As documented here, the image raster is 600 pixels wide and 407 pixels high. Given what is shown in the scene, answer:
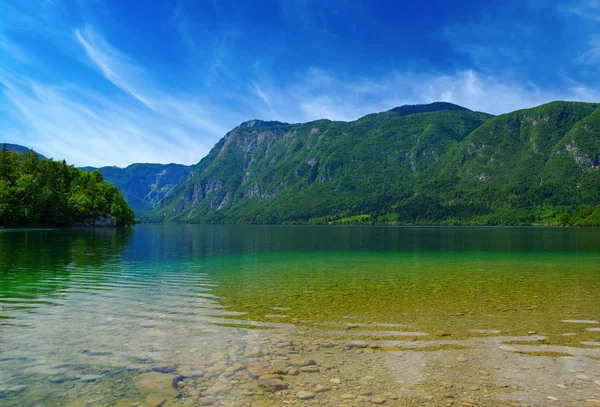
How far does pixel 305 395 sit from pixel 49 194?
147 meters

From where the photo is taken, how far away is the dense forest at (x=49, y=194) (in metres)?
119

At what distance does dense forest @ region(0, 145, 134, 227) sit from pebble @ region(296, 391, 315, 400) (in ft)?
444

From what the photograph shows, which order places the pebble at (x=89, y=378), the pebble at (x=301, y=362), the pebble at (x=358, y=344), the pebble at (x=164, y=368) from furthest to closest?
1. the pebble at (x=358, y=344)
2. the pebble at (x=301, y=362)
3. the pebble at (x=164, y=368)
4. the pebble at (x=89, y=378)

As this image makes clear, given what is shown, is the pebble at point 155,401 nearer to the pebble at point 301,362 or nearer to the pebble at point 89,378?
the pebble at point 89,378

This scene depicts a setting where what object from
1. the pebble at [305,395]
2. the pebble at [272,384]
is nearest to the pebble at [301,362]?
the pebble at [272,384]

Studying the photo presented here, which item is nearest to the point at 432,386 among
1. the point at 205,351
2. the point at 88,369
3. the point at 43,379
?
the point at 205,351

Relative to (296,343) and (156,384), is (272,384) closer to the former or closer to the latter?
(156,384)

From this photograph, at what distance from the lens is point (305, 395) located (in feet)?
29.3

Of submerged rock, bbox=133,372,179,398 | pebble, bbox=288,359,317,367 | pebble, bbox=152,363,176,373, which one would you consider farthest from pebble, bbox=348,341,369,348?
submerged rock, bbox=133,372,179,398

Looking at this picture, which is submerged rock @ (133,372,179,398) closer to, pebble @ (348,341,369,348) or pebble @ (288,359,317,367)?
pebble @ (288,359,317,367)

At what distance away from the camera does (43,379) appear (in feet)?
31.9

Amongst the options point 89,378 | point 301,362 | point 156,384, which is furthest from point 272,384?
point 89,378

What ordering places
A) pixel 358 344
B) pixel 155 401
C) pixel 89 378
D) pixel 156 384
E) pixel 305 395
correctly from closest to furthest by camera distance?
pixel 155 401
pixel 305 395
pixel 156 384
pixel 89 378
pixel 358 344

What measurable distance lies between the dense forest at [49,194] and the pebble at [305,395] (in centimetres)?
13527
